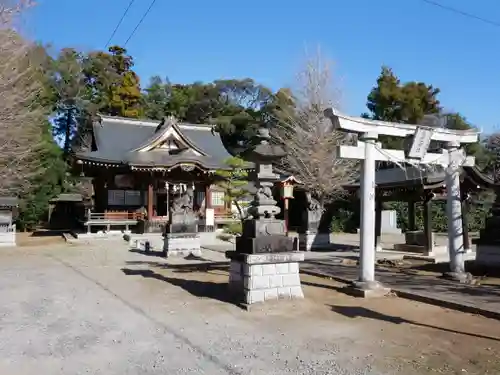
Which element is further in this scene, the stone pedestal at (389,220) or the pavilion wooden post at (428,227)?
the stone pedestal at (389,220)

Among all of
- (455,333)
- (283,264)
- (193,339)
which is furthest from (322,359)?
(283,264)

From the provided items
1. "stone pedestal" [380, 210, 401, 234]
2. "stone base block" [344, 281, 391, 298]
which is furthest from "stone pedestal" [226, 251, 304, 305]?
"stone pedestal" [380, 210, 401, 234]

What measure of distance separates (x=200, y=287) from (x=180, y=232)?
6.47m

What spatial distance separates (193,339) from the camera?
5.93 m

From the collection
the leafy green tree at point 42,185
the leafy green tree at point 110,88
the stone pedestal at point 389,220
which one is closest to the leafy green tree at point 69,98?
the leafy green tree at point 110,88

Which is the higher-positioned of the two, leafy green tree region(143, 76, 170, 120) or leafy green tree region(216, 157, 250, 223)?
leafy green tree region(143, 76, 170, 120)

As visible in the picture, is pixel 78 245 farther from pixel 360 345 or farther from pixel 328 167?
pixel 360 345

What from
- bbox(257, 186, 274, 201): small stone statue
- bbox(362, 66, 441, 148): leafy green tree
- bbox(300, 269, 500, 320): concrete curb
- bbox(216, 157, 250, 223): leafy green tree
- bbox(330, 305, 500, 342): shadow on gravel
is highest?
bbox(362, 66, 441, 148): leafy green tree

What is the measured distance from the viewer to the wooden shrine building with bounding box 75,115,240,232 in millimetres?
24484

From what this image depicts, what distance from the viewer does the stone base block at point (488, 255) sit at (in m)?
12.1

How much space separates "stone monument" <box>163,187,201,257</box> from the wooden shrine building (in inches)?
299

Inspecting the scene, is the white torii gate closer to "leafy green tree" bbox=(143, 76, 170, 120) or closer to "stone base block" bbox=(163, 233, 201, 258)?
"stone base block" bbox=(163, 233, 201, 258)

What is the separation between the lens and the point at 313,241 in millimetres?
19234

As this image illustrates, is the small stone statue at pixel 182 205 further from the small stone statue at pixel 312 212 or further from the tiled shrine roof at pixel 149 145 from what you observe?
the tiled shrine roof at pixel 149 145
